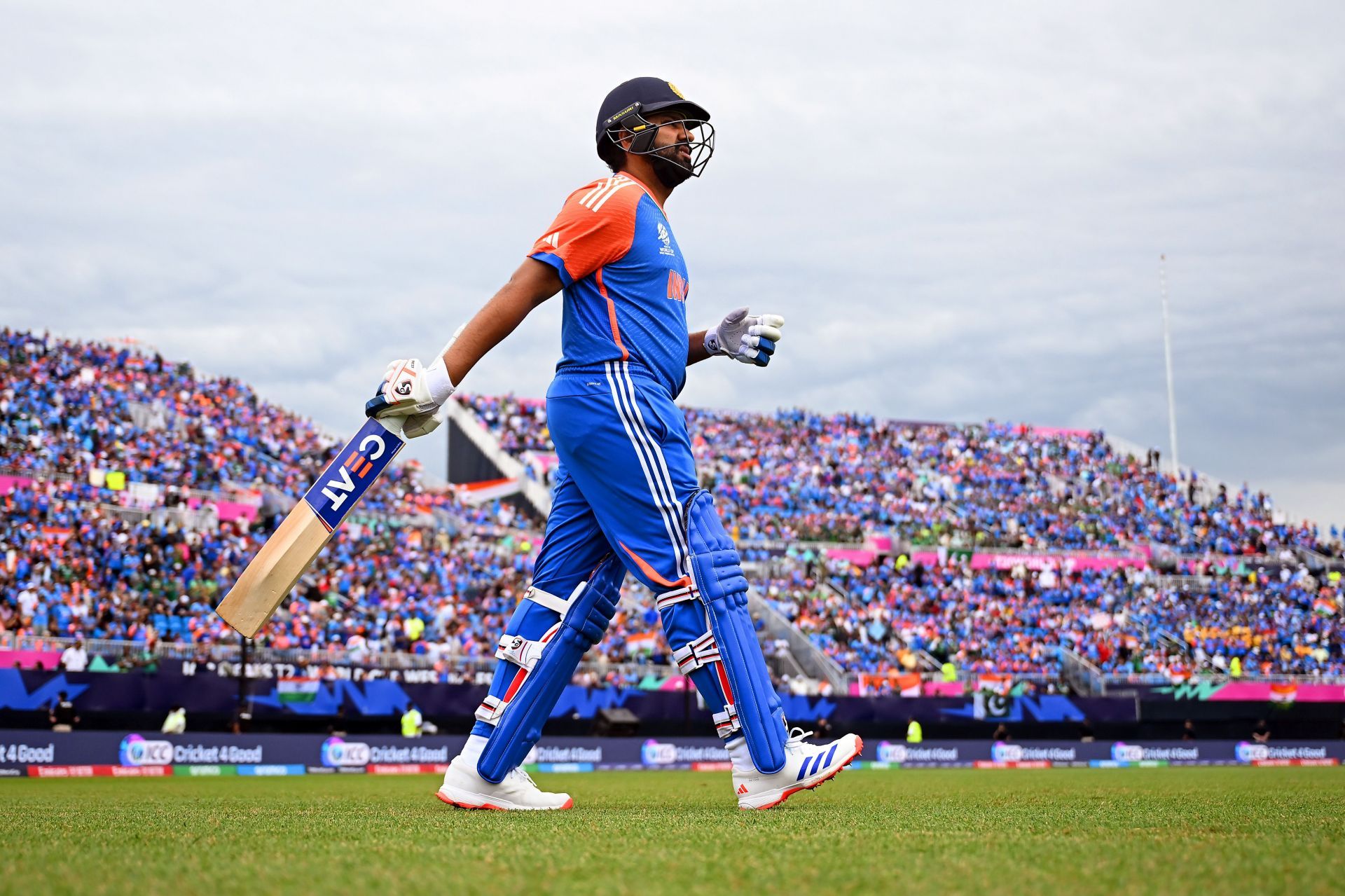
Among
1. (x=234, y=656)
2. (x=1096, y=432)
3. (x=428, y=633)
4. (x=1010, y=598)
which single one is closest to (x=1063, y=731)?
(x=1010, y=598)

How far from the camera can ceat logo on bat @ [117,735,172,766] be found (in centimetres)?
1507

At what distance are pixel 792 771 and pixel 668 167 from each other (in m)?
2.47

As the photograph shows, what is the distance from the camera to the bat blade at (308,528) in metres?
4.65

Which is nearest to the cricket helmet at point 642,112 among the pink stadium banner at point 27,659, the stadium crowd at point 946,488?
the pink stadium banner at point 27,659

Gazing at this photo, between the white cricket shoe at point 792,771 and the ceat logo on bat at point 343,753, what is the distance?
13536 mm

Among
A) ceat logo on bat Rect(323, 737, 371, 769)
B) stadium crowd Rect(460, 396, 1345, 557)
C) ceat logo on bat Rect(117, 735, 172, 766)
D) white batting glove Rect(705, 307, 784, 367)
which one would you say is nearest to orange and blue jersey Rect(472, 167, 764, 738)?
white batting glove Rect(705, 307, 784, 367)

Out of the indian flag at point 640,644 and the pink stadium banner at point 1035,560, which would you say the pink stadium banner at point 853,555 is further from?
the indian flag at point 640,644

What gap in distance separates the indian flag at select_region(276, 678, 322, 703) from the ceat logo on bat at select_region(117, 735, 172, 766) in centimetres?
299

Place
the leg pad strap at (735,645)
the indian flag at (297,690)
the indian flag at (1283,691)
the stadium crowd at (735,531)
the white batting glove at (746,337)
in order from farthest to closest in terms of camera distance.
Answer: the indian flag at (1283,691) < the stadium crowd at (735,531) < the indian flag at (297,690) < the white batting glove at (746,337) < the leg pad strap at (735,645)

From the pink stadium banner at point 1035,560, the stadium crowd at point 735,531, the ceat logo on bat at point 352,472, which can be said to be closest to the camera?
the ceat logo on bat at point 352,472

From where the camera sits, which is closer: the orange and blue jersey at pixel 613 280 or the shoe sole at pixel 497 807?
the orange and blue jersey at pixel 613 280

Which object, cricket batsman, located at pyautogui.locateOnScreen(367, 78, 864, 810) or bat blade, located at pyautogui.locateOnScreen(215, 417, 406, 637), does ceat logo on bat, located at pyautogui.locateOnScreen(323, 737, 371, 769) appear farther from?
bat blade, located at pyautogui.locateOnScreen(215, 417, 406, 637)

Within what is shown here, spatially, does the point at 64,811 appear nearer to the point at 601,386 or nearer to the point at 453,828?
the point at 453,828

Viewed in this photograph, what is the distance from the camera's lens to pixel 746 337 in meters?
5.54
